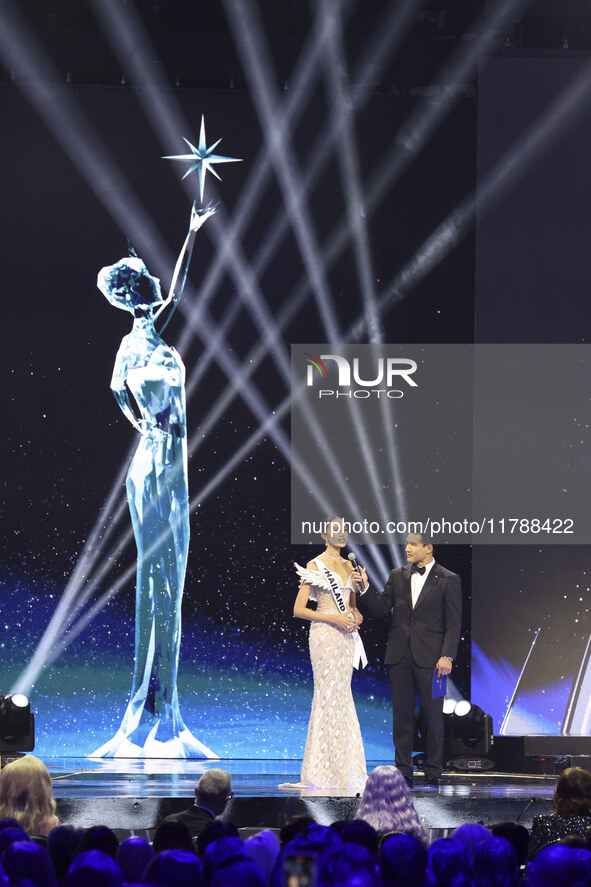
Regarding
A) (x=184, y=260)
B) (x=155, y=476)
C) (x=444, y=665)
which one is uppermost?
(x=184, y=260)

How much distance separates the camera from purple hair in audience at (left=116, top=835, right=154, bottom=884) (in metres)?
2.29

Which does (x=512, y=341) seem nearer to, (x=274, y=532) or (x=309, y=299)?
(x=309, y=299)

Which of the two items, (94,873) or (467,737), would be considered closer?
(94,873)

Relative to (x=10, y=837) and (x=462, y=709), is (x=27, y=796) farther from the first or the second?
(x=462, y=709)

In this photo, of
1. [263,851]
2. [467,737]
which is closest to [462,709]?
[467,737]

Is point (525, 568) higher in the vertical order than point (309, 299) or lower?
lower

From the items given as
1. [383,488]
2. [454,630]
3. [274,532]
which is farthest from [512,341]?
[454,630]

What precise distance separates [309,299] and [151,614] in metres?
2.40

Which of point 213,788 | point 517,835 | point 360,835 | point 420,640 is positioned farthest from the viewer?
point 420,640

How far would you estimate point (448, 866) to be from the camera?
6.96ft

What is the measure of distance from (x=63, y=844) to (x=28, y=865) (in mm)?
445

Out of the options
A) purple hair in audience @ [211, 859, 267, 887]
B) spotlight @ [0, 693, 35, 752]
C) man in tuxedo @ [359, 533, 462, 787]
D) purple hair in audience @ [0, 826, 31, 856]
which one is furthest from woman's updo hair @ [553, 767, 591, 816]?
spotlight @ [0, 693, 35, 752]

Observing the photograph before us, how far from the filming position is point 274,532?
8203 mm

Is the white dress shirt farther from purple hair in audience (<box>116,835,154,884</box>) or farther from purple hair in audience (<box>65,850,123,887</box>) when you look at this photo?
purple hair in audience (<box>65,850,123,887</box>)
